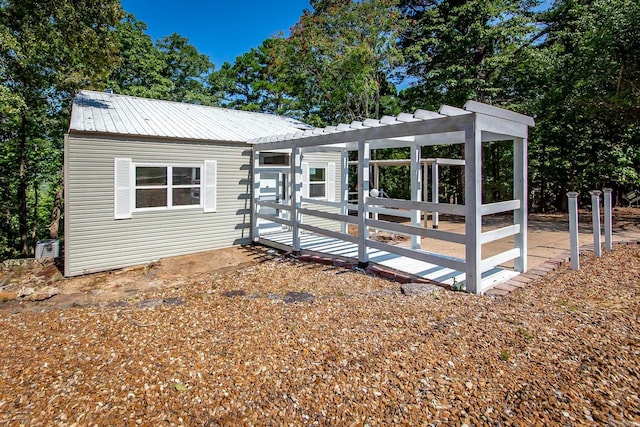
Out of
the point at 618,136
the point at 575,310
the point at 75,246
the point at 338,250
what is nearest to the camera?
the point at 575,310

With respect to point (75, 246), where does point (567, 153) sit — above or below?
above

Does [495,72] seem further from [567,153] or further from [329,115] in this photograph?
[329,115]

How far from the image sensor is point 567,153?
13.1 metres

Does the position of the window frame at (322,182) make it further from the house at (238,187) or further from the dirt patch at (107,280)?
the dirt patch at (107,280)

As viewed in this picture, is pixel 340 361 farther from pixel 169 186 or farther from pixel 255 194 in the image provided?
pixel 255 194

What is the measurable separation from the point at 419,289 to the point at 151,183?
6.45 meters

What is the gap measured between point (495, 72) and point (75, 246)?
14851mm

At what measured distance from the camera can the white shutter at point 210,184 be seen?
340 inches

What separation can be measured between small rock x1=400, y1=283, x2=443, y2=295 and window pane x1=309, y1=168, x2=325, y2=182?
6590 millimetres

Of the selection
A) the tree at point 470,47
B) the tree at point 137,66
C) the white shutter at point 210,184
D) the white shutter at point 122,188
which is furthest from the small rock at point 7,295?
the tree at point 137,66

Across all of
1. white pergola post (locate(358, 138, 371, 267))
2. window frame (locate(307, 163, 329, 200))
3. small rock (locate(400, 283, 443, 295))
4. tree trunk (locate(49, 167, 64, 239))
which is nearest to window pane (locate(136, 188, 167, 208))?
window frame (locate(307, 163, 329, 200))

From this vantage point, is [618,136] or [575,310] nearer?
[575,310]

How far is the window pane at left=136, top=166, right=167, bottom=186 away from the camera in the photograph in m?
7.76

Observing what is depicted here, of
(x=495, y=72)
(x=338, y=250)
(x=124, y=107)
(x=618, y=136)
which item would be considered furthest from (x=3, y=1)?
(x=618, y=136)
